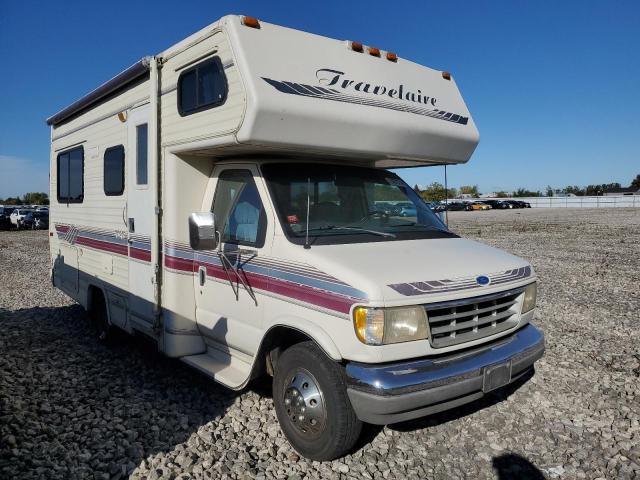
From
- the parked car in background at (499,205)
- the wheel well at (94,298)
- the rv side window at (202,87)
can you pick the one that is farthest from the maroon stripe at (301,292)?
the parked car in background at (499,205)

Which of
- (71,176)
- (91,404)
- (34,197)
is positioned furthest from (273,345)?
(34,197)

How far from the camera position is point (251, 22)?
3967 mm

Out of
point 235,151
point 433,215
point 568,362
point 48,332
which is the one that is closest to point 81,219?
point 48,332

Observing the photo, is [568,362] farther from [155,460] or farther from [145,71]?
[145,71]

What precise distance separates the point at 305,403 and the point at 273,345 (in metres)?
0.60

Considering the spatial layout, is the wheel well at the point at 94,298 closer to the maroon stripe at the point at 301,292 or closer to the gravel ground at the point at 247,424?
the gravel ground at the point at 247,424

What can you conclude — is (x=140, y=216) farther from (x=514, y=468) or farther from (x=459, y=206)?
(x=459, y=206)

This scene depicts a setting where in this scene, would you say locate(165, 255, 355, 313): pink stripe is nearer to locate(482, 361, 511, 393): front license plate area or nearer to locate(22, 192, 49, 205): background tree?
locate(482, 361, 511, 393): front license plate area

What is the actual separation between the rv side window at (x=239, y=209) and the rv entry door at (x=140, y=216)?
771 mm

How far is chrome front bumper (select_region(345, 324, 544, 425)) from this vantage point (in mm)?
3188

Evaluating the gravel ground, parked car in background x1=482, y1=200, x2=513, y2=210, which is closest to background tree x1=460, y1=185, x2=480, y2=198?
parked car in background x1=482, y1=200, x2=513, y2=210

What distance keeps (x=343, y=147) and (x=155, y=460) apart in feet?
8.85

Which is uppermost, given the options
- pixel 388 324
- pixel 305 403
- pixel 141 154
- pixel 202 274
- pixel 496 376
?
pixel 141 154

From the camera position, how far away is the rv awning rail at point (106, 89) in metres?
5.07
